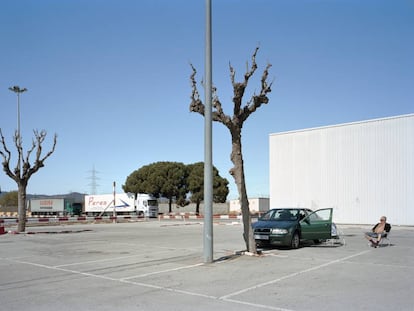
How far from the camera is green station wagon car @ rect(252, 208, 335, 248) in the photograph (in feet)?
49.8

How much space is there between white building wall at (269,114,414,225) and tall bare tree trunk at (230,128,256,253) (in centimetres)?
2367

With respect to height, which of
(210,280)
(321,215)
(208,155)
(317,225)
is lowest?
(210,280)

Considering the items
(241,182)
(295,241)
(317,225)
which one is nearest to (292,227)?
(295,241)

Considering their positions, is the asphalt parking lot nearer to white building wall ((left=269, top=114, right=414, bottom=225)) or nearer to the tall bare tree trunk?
the tall bare tree trunk

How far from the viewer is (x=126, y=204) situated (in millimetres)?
63844

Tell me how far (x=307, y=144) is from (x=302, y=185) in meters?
3.71

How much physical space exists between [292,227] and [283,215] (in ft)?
4.27

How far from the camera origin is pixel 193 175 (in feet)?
244

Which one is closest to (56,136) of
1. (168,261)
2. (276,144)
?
(168,261)

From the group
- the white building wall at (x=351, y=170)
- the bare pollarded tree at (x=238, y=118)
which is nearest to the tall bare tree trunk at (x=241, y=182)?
the bare pollarded tree at (x=238, y=118)

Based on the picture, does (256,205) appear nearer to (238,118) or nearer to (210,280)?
(238,118)

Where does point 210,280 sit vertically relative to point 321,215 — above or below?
below

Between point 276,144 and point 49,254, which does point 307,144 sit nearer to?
point 276,144

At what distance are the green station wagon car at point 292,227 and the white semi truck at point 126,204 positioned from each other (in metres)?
43.7
